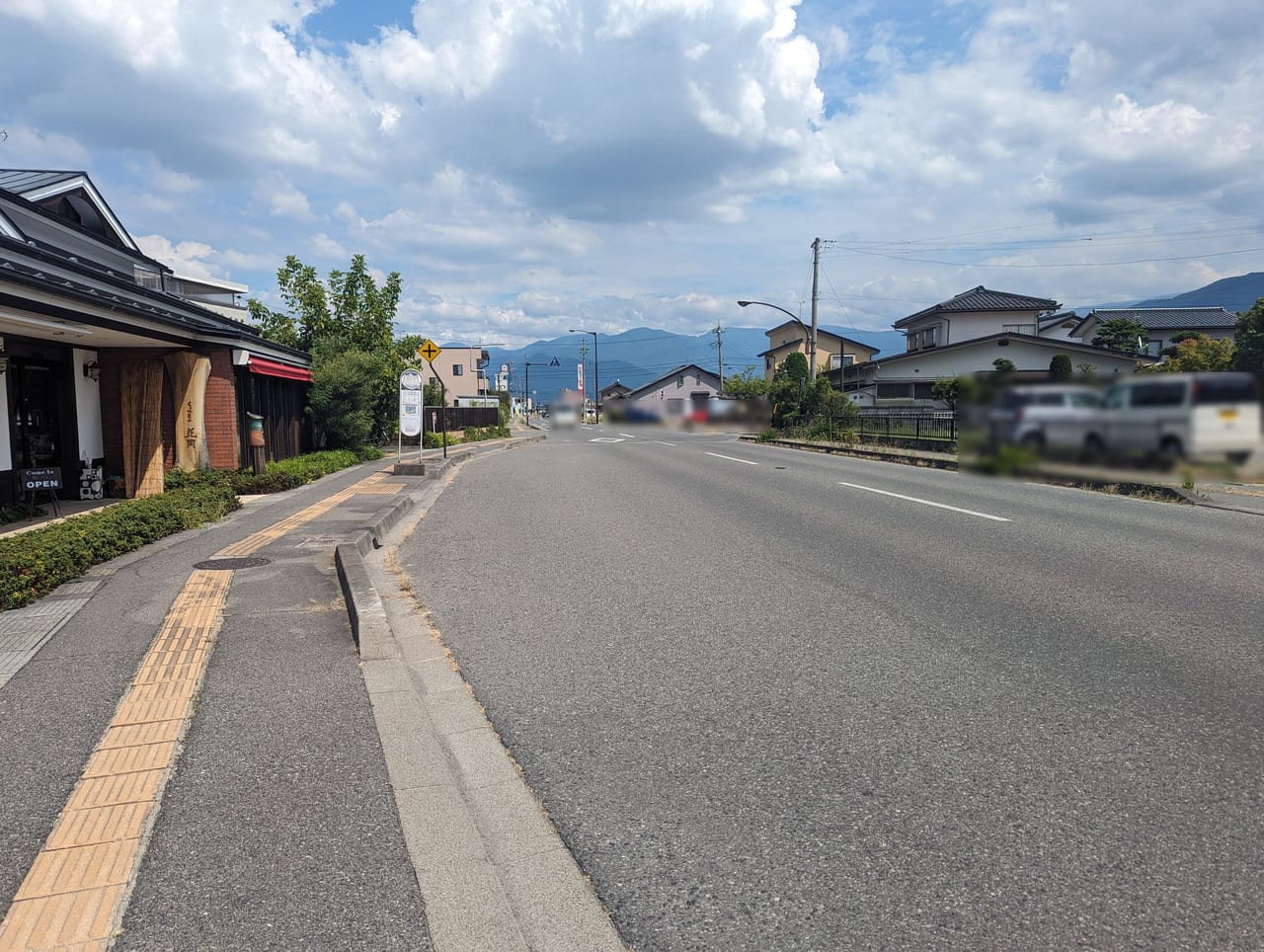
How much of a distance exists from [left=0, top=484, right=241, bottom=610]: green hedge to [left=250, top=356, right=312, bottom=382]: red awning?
5347 mm

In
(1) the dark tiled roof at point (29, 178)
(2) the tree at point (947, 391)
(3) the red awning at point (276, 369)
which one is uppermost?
(1) the dark tiled roof at point (29, 178)

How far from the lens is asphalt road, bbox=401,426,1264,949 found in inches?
128

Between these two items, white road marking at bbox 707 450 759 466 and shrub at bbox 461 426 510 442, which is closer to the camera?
white road marking at bbox 707 450 759 466

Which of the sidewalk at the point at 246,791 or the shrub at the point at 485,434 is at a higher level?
the shrub at the point at 485,434

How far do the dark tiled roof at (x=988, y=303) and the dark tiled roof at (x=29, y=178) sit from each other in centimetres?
2061

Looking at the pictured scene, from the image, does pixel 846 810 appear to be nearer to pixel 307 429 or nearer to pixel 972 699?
pixel 972 699

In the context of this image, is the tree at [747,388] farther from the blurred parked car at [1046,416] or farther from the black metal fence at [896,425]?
the blurred parked car at [1046,416]

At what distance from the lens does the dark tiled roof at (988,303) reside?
107 inches

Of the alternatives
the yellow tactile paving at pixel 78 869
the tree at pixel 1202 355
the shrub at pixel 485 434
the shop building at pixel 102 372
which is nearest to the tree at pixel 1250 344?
the tree at pixel 1202 355

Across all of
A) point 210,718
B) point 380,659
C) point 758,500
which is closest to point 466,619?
point 380,659

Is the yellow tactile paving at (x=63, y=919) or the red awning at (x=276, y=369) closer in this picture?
the yellow tactile paving at (x=63, y=919)

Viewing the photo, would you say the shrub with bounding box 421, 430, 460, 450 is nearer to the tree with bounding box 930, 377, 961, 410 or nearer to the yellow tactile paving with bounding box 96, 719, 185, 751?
the yellow tactile paving with bounding box 96, 719, 185, 751

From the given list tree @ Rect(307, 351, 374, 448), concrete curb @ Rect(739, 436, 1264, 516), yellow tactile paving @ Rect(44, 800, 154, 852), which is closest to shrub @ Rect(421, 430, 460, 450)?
tree @ Rect(307, 351, 374, 448)

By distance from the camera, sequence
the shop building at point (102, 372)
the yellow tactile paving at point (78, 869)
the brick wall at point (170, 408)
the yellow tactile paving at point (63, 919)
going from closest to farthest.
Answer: the yellow tactile paving at point (63, 919), the yellow tactile paving at point (78, 869), the shop building at point (102, 372), the brick wall at point (170, 408)
